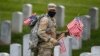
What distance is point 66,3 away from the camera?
24.1m

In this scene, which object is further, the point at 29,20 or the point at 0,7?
the point at 0,7

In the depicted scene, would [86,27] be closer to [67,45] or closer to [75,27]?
[75,27]

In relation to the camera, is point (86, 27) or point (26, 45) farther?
point (86, 27)

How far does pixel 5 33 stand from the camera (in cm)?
1683

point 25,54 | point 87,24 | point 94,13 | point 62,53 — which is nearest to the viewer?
point 62,53

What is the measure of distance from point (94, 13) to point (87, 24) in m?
2.07

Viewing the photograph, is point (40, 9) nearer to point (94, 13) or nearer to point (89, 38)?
point (94, 13)

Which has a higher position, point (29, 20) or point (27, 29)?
point (29, 20)

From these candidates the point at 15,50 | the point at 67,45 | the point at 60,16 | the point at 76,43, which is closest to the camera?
the point at 67,45

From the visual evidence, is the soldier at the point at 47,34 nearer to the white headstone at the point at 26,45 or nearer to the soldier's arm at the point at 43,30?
the soldier's arm at the point at 43,30

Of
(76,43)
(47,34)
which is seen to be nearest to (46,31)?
(47,34)

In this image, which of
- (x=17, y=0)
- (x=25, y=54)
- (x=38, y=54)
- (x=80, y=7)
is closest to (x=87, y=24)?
(x=25, y=54)

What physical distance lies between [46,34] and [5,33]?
502cm

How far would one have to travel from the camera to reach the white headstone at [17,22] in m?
18.6
